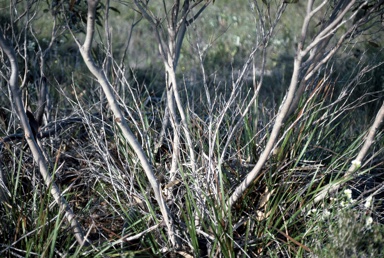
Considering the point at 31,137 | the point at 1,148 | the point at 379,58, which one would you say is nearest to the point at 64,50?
the point at 379,58

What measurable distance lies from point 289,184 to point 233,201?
0.35 metres

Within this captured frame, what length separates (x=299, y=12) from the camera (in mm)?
8727

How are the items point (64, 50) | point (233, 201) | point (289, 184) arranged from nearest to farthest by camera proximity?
point (233, 201)
point (289, 184)
point (64, 50)

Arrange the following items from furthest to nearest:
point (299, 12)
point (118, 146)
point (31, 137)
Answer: point (299, 12)
point (118, 146)
point (31, 137)

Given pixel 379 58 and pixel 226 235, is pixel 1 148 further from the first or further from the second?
pixel 379 58

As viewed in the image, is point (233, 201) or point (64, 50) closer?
point (233, 201)

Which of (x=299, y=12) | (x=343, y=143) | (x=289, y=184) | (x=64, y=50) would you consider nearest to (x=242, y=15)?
(x=299, y=12)

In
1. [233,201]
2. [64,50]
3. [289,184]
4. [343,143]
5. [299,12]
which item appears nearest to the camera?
[233,201]

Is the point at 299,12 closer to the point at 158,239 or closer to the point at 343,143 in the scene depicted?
the point at 343,143

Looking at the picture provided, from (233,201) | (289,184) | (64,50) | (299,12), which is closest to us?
(233,201)

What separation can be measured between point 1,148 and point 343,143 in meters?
1.92

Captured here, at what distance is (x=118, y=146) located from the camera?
3.04 m

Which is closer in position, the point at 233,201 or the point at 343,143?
the point at 233,201

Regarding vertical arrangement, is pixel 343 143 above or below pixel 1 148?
below
